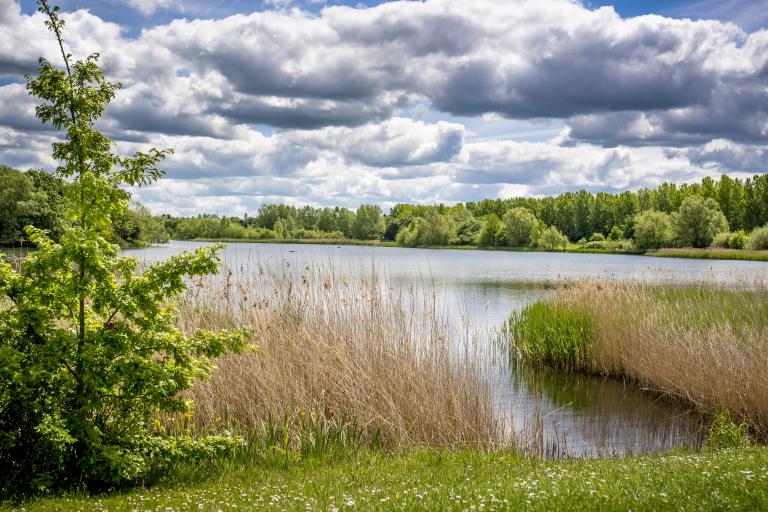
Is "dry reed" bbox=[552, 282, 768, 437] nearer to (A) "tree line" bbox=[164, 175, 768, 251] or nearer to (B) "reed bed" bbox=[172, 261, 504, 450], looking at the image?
(B) "reed bed" bbox=[172, 261, 504, 450]

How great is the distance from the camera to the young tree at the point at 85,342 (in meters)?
6.44

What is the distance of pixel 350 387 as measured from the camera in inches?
375

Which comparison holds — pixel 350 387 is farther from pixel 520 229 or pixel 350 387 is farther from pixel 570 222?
pixel 570 222

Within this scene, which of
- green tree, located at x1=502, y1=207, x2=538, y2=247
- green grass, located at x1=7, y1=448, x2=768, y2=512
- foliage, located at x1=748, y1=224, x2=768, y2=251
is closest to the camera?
green grass, located at x1=7, y1=448, x2=768, y2=512

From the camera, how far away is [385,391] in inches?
369

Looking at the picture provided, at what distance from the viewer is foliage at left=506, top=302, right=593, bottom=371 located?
56.0 ft

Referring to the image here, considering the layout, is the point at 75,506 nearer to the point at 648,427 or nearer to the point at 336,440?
the point at 336,440

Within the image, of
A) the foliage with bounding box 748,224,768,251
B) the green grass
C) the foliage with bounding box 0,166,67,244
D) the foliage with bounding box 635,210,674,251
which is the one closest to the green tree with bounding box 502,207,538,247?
the foliage with bounding box 635,210,674,251

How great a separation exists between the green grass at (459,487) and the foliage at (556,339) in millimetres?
9126

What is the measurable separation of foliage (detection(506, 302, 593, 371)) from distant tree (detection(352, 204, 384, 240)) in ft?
446

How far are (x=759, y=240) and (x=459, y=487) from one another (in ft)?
265

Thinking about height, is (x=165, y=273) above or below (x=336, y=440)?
above

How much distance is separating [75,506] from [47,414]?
103 centimetres

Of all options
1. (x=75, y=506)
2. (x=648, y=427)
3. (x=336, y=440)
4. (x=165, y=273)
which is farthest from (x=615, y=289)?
(x=75, y=506)
